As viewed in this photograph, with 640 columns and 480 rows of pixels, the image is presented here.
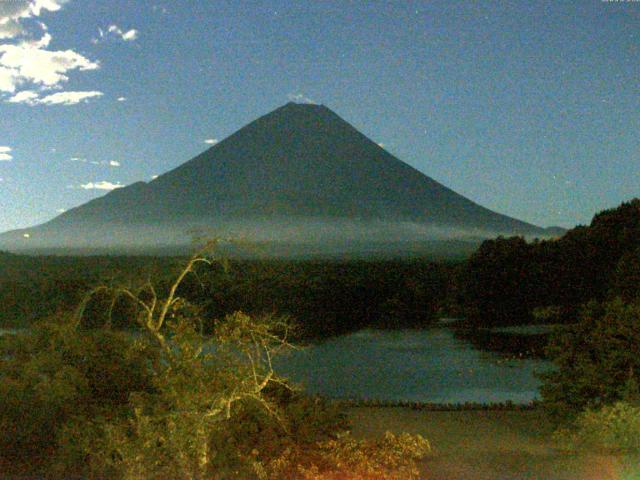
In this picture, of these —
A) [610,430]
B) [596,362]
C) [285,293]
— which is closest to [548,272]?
[285,293]

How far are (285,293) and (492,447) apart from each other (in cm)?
2275

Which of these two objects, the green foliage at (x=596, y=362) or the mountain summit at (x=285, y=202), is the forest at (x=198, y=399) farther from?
the mountain summit at (x=285, y=202)

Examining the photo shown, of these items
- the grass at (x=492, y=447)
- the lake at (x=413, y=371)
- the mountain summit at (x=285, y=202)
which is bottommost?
the lake at (x=413, y=371)

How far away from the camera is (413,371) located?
15.9 meters

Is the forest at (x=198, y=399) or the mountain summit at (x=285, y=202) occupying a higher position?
the mountain summit at (x=285, y=202)

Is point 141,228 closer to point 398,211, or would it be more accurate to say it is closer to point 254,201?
point 254,201

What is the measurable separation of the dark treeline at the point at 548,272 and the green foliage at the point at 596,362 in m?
12.3

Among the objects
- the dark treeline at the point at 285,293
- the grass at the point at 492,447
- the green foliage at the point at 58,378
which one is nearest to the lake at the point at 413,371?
the grass at the point at 492,447

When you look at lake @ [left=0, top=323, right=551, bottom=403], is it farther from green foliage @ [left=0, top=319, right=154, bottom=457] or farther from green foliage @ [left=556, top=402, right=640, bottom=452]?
green foliage @ [left=0, top=319, right=154, bottom=457]

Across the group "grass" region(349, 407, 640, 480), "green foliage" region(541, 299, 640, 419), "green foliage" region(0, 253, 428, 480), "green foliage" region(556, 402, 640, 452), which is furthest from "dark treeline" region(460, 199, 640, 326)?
"green foliage" region(0, 253, 428, 480)

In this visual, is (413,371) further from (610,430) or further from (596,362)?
(610,430)

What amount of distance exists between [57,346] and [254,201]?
56.3 metres

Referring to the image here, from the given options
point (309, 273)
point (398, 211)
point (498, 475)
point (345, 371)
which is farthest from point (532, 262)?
point (398, 211)

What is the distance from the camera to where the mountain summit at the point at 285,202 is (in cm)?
5919
